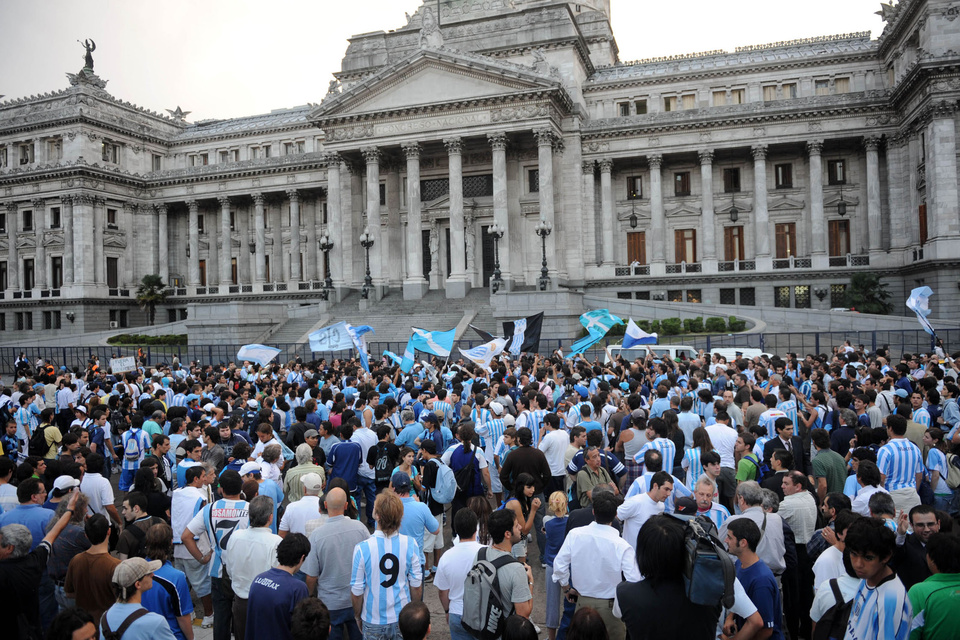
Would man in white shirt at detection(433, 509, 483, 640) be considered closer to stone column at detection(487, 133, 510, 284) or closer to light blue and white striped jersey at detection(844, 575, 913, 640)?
light blue and white striped jersey at detection(844, 575, 913, 640)

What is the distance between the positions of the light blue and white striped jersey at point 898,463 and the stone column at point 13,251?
69.2m

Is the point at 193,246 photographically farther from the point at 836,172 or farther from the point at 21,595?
the point at 21,595

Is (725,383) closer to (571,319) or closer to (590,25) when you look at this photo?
(571,319)

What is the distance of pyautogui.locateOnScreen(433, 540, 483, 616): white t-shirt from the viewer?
19.5 ft

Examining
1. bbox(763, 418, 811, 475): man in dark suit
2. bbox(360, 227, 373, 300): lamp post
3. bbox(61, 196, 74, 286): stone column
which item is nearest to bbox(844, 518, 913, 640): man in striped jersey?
bbox(763, 418, 811, 475): man in dark suit

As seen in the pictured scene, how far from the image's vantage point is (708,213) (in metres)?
48.5

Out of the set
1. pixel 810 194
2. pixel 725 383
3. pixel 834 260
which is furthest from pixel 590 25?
pixel 725 383

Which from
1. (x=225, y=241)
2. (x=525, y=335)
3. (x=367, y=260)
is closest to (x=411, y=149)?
(x=367, y=260)

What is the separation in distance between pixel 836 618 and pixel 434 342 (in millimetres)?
16846

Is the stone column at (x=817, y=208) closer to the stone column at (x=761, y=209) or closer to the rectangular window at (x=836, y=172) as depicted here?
the rectangular window at (x=836, y=172)

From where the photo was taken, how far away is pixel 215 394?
16.3 m

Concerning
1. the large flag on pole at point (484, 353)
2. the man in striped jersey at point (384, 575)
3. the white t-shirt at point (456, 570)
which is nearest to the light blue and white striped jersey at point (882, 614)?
the white t-shirt at point (456, 570)

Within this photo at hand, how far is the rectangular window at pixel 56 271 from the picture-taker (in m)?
59.8

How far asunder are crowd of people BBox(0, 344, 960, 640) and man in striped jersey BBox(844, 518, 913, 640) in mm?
14
